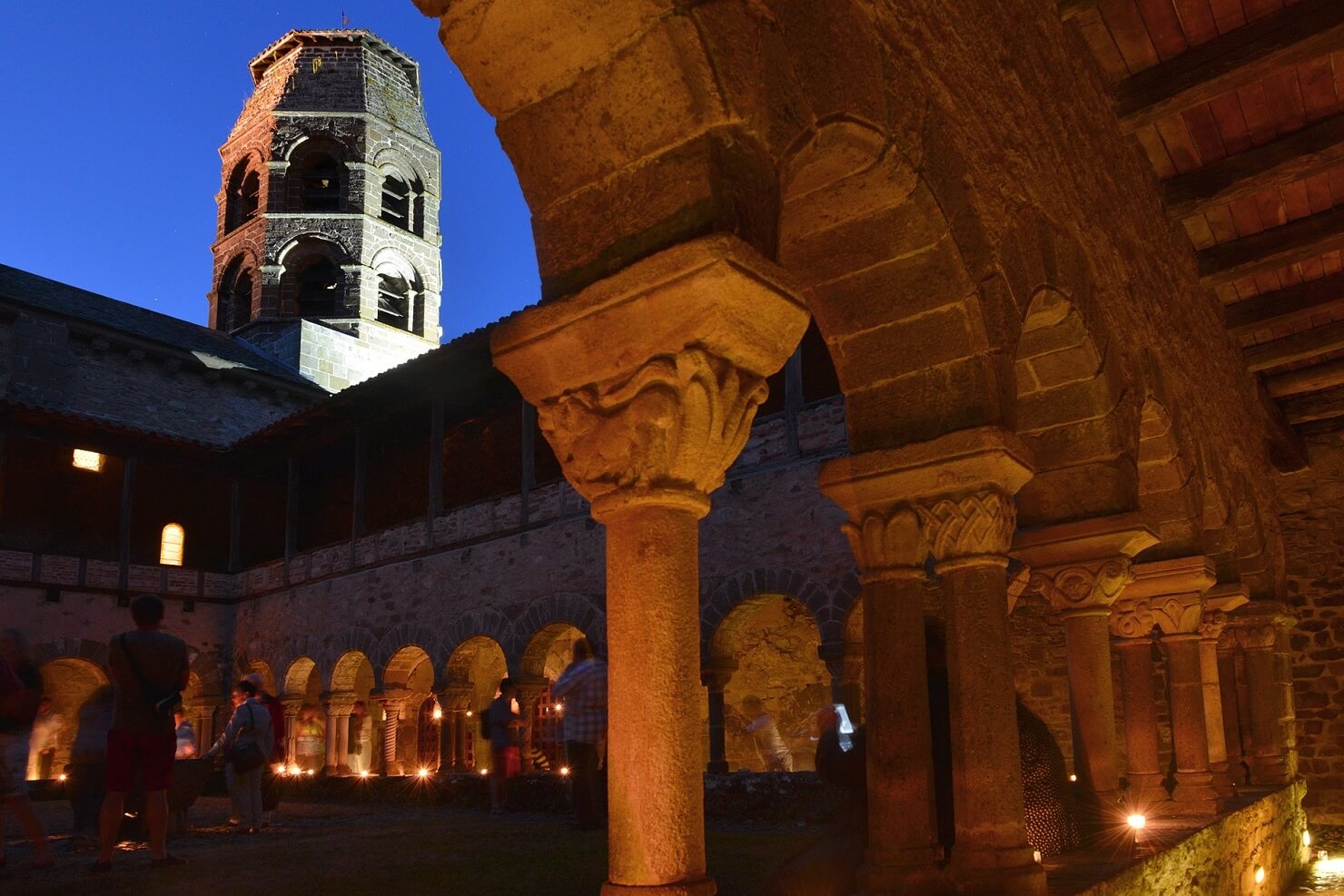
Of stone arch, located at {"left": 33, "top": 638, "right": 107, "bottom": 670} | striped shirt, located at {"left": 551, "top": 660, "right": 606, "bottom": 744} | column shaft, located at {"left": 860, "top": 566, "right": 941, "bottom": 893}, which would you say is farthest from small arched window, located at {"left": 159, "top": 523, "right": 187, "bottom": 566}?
column shaft, located at {"left": 860, "top": 566, "right": 941, "bottom": 893}

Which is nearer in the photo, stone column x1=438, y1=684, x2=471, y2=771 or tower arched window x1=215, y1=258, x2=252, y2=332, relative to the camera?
stone column x1=438, y1=684, x2=471, y2=771

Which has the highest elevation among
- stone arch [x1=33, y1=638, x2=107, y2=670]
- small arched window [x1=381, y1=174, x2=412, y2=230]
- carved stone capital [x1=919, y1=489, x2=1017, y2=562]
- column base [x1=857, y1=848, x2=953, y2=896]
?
small arched window [x1=381, y1=174, x2=412, y2=230]

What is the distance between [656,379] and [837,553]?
313 inches

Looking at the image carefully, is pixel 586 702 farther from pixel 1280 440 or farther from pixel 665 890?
pixel 1280 440

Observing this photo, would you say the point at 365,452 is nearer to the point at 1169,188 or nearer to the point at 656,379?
the point at 1169,188

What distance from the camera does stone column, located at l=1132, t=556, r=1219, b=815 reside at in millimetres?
6684

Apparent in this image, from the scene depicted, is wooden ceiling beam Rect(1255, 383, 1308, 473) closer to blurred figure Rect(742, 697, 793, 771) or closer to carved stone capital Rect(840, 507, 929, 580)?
blurred figure Rect(742, 697, 793, 771)

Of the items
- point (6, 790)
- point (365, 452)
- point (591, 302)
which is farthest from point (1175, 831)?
point (365, 452)

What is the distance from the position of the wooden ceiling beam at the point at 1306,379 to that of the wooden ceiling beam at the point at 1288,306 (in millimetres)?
960

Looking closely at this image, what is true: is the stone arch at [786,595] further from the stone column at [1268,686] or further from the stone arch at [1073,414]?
the stone arch at [1073,414]

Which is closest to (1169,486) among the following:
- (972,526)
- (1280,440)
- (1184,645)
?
(1184,645)

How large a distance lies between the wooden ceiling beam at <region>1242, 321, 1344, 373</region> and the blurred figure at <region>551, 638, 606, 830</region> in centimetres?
642

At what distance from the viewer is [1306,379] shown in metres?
9.91

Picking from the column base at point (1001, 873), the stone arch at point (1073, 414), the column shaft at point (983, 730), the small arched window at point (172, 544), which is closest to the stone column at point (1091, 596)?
the stone arch at point (1073, 414)
